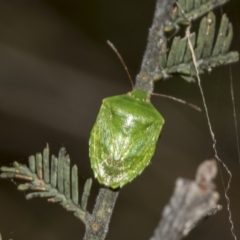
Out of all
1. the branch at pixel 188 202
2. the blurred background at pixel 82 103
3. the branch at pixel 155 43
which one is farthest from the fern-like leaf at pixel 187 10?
the blurred background at pixel 82 103

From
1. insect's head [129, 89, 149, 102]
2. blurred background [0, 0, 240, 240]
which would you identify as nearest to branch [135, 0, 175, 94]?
insect's head [129, 89, 149, 102]

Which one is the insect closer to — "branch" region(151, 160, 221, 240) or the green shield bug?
the green shield bug

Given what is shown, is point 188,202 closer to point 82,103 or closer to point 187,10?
Result: point 187,10

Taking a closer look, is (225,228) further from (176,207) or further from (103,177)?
(176,207)

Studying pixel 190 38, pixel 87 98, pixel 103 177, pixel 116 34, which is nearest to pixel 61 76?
pixel 87 98

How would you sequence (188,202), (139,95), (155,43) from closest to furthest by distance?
(188,202), (155,43), (139,95)

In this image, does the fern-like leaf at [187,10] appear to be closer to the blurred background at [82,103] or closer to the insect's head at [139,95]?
the insect's head at [139,95]

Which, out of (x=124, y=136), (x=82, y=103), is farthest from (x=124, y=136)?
(x=82, y=103)
